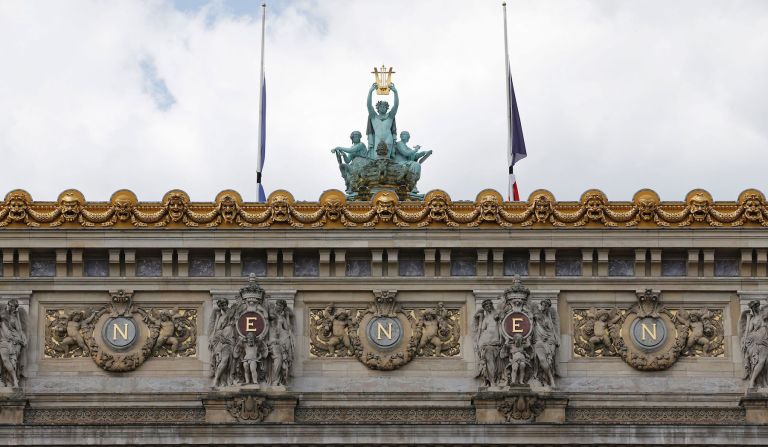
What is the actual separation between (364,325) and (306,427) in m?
2.64

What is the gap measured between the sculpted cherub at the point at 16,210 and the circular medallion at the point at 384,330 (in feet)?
22.2

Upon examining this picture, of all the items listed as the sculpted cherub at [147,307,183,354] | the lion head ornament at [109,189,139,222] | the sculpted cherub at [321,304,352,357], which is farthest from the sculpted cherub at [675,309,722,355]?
the lion head ornament at [109,189,139,222]

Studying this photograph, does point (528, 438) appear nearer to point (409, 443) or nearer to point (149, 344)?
point (409, 443)

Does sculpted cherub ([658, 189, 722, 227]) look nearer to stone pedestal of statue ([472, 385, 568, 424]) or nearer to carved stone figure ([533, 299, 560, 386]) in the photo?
carved stone figure ([533, 299, 560, 386])

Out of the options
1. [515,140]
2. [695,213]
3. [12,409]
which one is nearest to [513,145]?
[515,140]

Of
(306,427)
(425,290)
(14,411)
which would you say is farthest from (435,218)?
(14,411)

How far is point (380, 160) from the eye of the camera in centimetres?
6062

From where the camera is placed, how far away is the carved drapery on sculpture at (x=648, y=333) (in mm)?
56812

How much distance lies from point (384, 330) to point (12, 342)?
7.10 meters

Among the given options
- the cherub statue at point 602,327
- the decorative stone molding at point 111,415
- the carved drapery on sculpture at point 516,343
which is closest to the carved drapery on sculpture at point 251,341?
the decorative stone molding at point 111,415

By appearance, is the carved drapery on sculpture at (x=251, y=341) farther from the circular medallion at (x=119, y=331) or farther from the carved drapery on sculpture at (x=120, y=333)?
the circular medallion at (x=119, y=331)

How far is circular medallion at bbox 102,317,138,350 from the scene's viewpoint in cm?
5684

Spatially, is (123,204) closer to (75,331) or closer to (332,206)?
(75,331)

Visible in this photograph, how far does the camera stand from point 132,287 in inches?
2249
